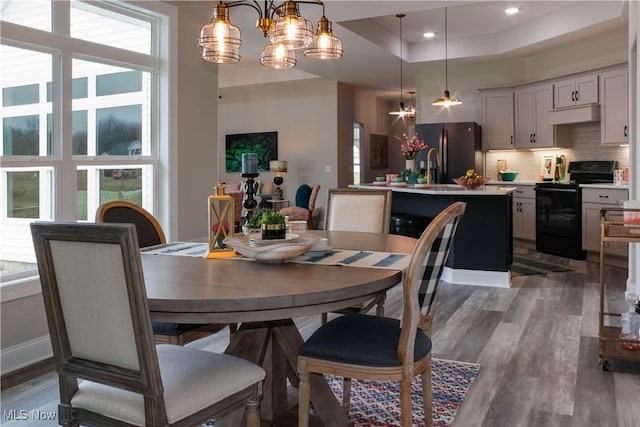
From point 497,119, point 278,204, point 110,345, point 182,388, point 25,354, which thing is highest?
point 497,119

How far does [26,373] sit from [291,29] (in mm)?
2365

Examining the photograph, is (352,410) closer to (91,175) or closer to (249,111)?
(91,175)

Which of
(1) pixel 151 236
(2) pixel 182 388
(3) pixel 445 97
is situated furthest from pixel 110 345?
(3) pixel 445 97

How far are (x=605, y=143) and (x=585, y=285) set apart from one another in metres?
2.37

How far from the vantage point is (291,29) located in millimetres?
2354

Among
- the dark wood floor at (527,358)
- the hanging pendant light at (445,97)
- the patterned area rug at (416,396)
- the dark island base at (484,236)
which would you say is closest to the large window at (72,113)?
the dark wood floor at (527,358)

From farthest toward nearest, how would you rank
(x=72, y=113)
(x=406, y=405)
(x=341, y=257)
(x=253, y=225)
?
(x=72, y=113)
(x=253, y=225)
(x=341, y=257)
(x=406, y=405)

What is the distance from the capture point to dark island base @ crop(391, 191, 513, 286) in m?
4.97

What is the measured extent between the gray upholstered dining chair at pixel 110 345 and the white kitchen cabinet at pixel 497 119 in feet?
23.6

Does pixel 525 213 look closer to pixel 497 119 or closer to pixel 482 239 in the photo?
pixel 497 119

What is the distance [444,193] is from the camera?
491 cm

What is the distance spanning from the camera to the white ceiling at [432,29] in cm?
510

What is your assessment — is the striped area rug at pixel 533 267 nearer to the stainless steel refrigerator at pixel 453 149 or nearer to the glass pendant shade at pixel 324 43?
the stainless steel refrigerator at pixel 453 149

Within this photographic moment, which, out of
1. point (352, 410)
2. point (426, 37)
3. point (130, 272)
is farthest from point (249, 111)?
point (130, 272)
